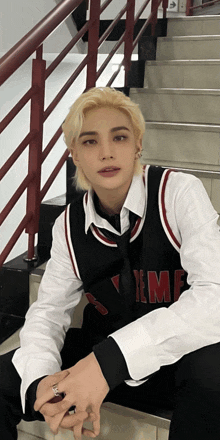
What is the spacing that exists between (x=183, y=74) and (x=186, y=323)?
198cm

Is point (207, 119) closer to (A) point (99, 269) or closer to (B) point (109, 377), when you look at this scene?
(A) point (99, 269)

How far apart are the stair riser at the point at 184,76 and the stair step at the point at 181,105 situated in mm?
292

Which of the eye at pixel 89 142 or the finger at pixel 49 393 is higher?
the eye at pixel 89 142

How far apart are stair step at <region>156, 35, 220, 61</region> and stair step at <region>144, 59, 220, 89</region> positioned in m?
0.27

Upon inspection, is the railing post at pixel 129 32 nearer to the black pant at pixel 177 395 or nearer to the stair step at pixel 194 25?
the stair step at pixel 194 25

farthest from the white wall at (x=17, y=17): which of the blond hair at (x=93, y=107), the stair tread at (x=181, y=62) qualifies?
the blond hair at (x=93, y=107)

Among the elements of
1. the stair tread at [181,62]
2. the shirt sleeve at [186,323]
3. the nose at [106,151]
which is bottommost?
the shirt sleeve at [186,323]

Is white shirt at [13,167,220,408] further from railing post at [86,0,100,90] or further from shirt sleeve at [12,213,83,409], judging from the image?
railing post at [86,0,100,90]

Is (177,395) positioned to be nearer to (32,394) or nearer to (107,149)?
(32,394)

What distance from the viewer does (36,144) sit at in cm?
161

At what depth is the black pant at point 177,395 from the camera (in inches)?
33.0

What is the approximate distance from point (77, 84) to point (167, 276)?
3601 millimetres

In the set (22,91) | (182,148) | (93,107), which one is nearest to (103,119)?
(93,107)

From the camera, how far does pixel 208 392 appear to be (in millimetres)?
847
